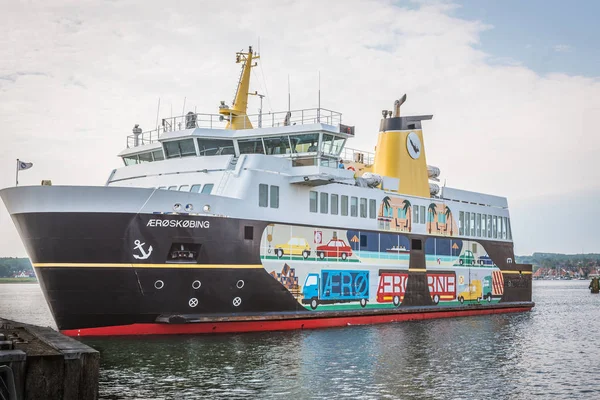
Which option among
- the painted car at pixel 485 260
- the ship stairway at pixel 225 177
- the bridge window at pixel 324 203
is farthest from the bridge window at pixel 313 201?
the painted car at pixel 485 260

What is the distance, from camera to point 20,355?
28.1 ft

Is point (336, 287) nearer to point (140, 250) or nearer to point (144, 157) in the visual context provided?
point (140, 250)

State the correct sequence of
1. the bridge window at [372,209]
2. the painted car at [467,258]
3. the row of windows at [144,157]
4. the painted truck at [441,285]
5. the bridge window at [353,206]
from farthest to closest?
1. the painted car at [467,258]
2. the painted truck at [441,285]
3. the bridge window at [372,209]
4. the bridge window at [353,206]
5. the row of windows at [144,157]

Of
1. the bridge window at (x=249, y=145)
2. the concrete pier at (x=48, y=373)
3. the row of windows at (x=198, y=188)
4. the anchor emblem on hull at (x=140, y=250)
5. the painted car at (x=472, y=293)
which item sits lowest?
the concrete pier at (x=48, y=373)

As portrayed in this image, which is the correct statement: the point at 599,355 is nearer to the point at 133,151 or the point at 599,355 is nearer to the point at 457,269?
the point at 457,269

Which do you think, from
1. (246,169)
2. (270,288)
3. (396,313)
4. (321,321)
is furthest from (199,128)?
(396,313)

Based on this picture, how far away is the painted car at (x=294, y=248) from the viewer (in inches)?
933

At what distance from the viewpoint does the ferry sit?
65.5ft

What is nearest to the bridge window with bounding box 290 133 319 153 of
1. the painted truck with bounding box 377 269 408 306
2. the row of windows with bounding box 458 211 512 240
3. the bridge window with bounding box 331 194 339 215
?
the bridge window with bounding box 331 194 339 215

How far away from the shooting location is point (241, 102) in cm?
2888

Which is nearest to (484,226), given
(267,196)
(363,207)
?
(363,207)

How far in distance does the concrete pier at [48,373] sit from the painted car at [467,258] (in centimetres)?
2577

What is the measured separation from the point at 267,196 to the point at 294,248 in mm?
2053

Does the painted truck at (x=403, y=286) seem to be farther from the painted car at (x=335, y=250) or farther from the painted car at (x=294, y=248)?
the painted car at (x=294, y=248)
